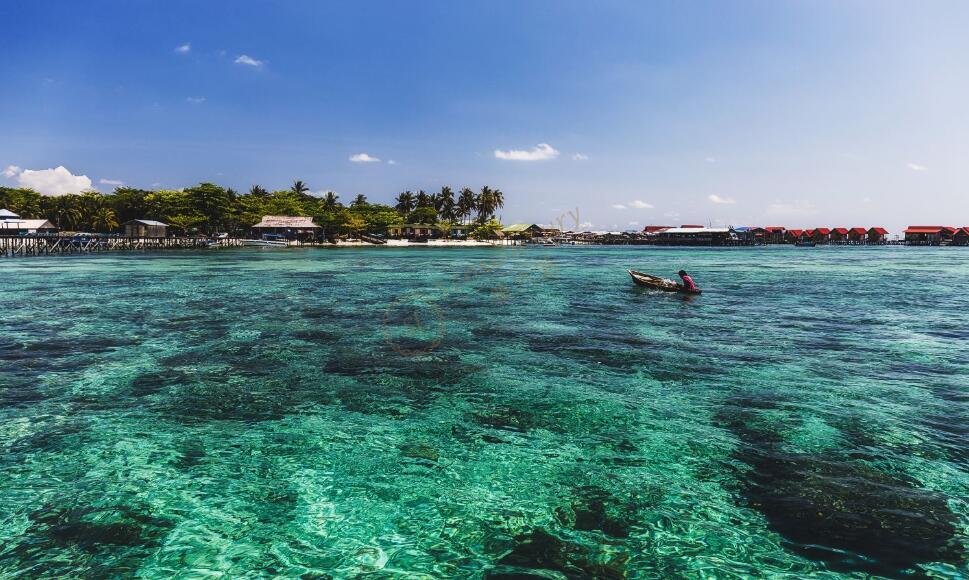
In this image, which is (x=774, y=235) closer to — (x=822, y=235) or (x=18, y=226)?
(x=822, y=235)

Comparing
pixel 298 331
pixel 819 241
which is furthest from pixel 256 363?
pixel 819 241

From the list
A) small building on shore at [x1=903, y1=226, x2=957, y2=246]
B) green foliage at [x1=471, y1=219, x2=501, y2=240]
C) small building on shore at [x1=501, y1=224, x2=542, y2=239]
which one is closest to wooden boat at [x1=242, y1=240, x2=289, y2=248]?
green foliage at [x1=471, y1=219, x2=501, y2=240]

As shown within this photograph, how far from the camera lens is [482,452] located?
308 inches

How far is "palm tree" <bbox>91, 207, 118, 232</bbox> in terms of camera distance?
312ft

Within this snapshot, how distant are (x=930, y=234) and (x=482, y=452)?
194m

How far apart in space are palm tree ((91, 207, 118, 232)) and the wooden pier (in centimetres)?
1608

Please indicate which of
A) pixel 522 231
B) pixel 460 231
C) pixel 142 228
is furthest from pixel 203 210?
pixel 522 231

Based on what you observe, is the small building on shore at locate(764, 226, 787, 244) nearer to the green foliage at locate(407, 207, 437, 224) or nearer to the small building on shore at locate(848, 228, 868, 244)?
the small building on shore at locate(848, 228, 868, 244)

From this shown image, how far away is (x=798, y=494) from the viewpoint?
644cm

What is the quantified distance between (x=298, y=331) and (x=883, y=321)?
22862mm

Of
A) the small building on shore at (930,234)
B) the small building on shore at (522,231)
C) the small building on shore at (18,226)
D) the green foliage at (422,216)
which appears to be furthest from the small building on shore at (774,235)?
the small building on shore at (18,226)

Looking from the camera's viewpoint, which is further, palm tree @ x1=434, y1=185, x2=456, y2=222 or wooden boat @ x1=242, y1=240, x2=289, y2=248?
palm tree @ x1=434, y1=185, x2=456, y2=222

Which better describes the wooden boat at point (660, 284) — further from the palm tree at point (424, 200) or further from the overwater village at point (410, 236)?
the palm tree at point (424, 200)

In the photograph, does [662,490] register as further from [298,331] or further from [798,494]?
[298,331]
